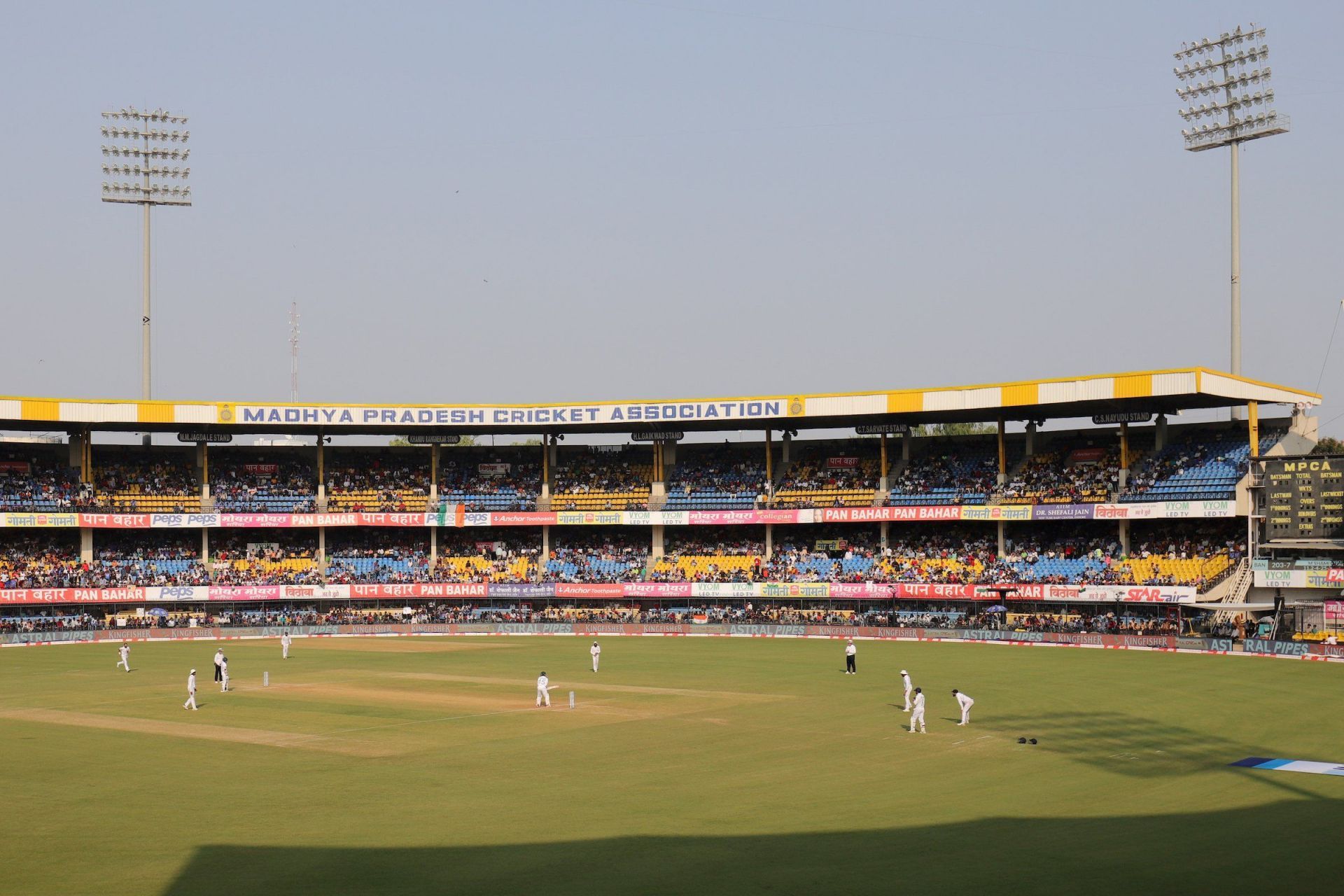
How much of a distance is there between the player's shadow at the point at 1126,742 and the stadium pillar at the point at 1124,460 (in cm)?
3549

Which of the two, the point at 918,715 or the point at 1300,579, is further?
the point at 1300,579

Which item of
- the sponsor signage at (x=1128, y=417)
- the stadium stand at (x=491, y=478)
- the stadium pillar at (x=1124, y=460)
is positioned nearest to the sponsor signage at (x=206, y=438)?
the stadium stand at (x=491, y=478)

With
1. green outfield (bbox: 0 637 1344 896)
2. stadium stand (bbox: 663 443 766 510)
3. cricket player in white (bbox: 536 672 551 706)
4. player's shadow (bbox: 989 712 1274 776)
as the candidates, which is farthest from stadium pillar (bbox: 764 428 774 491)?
player's shadow (bbox: 989 712 1274 776)

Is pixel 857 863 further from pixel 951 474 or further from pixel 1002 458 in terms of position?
pixel 951 474

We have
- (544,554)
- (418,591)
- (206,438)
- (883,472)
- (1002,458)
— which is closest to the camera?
(1002,458)

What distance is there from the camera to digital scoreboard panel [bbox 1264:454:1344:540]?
53.6 metres

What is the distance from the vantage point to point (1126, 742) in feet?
102

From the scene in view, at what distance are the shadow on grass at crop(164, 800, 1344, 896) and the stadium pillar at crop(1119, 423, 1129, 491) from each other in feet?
160

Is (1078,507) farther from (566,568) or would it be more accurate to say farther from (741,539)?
(566,568)

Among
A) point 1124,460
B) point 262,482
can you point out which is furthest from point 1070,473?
point 262,482

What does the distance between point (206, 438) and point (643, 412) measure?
→ 2833 cm

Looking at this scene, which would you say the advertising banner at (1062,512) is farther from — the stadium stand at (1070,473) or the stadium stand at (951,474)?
the stadium stand at (951,474)

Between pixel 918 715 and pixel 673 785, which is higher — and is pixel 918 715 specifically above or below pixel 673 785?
above

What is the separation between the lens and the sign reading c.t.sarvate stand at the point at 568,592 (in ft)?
218
